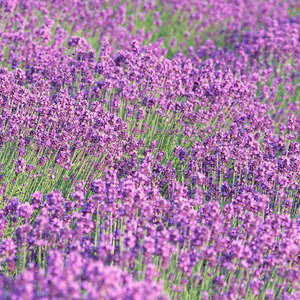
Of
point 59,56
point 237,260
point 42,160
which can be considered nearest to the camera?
point 237,260

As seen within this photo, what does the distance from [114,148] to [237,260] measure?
6.18ft

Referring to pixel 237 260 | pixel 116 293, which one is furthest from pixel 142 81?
pixel 116 293

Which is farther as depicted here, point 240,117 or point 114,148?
point 240,117

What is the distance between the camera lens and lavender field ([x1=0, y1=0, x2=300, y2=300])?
3473 mm

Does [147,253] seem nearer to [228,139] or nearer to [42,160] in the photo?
[42,160]

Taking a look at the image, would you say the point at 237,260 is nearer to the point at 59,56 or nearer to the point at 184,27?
the point at 59,56

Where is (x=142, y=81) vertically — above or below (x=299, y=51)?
below

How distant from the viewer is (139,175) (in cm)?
408

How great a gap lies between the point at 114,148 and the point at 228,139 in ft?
4.56

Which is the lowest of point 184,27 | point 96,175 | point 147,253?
point 96,175

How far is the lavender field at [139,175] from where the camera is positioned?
3.47 meters

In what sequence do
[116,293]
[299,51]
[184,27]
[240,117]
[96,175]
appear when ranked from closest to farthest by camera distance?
[116,293] < [96,175] < [240,117] < [299,51] < [184,27]

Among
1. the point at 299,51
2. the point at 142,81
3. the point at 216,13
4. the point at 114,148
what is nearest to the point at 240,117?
the point at 142,81

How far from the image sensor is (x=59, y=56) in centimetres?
678
